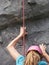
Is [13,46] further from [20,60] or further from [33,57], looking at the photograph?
[33,57]

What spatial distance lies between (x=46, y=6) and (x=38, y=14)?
0.10 m

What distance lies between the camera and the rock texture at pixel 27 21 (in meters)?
2.50

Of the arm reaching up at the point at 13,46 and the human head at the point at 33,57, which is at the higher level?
the human head at the point at 33,57

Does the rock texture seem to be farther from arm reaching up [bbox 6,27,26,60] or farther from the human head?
the human head

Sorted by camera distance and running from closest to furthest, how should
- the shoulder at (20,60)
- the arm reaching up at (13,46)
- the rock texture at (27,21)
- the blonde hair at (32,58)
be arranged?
1. the blonde hair at (32,58)
2. the shoulder at (20,60)
3. the arm reaching up at (13,46)
4. the rock texture at (27,21)

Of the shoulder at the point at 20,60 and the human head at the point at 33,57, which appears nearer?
the human head at the point at 33,57

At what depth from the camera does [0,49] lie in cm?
249

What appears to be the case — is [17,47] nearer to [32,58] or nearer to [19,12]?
[19,12]

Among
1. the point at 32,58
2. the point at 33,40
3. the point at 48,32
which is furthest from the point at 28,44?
the point at 32,58

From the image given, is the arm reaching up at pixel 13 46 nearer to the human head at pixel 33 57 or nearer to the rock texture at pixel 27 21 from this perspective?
the rock texture at pixel 27 21

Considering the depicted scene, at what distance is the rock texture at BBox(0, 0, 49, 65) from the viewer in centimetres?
250

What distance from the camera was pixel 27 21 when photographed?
255 cm

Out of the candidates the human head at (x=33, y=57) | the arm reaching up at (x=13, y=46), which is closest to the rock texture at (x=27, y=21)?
the arm reaching up at (x=13, y=46)

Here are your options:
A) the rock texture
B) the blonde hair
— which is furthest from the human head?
the rock texture
